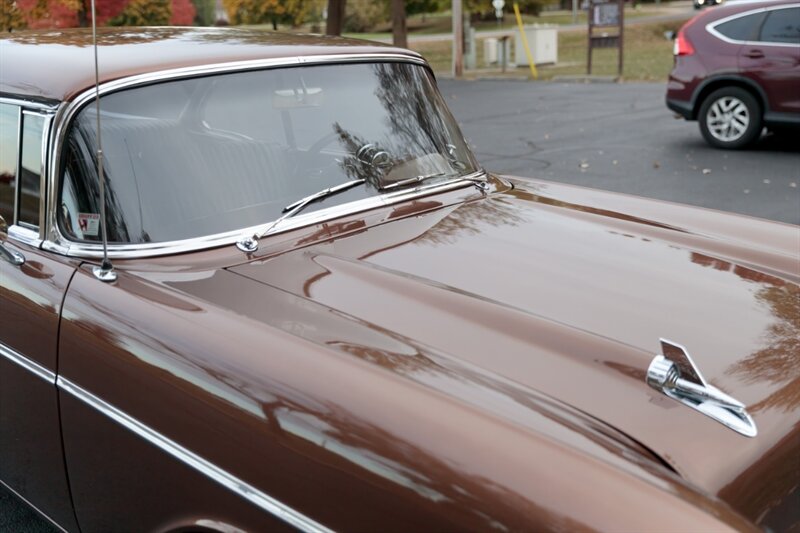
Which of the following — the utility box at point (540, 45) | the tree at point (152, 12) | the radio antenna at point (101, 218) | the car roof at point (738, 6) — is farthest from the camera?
the tree at point (152, 12)

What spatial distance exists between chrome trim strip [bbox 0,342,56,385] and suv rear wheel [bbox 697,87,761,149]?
9.33m

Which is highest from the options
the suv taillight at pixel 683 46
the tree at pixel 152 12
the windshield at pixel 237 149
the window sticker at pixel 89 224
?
the tree at pixel 152 12

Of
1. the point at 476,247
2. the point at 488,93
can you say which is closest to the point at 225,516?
the point at 476,247

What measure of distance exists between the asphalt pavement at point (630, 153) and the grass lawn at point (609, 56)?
184 inches

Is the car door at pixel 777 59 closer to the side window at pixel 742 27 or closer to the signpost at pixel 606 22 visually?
the side window at pixel 742 27

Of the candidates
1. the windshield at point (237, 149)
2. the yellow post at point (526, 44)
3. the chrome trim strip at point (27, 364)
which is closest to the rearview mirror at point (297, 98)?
the windshield at point (237, 149)

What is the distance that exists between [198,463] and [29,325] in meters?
0.89

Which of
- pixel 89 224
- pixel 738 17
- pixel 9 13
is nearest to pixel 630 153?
pixel 738 17

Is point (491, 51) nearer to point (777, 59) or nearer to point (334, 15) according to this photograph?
point (334, 15)

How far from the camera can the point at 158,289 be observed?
2.32 meters

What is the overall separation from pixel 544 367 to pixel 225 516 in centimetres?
80

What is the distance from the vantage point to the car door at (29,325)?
8.07ft

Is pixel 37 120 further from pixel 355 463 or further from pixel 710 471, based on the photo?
pixel 710 471

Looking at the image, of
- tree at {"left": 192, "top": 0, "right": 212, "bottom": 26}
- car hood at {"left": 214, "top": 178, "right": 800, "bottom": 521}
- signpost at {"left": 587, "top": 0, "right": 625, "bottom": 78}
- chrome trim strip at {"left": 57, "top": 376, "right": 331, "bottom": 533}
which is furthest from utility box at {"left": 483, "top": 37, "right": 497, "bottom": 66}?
tree at {"left": 192, "top": 0, "right": 212, "bottom": 26}
